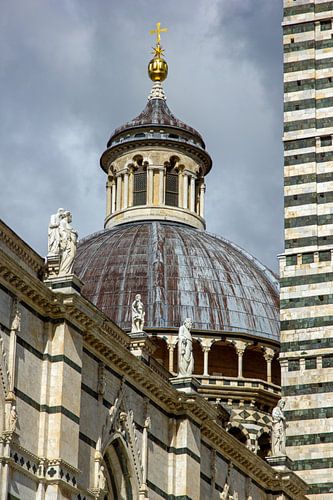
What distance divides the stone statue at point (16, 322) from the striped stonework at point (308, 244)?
13.0m

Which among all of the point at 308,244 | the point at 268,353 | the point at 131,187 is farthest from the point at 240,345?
the point at 131,187

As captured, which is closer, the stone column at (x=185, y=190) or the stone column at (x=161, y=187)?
the stone column at (x=161, y=187)

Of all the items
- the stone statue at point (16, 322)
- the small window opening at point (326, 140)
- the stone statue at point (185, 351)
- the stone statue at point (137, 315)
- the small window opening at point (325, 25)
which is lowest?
the stone statue at point (16, 322)

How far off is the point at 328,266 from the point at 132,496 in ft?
36.1

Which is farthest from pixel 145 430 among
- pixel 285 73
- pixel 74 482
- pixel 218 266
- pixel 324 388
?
pixel 218 266

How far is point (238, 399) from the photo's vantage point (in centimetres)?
4159

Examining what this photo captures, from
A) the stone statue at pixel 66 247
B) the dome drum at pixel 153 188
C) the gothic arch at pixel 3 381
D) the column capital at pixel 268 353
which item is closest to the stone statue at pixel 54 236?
the stone statue at pixel 66 247

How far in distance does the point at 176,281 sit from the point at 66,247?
63.3ft

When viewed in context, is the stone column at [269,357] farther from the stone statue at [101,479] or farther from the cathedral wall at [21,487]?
the cathedral wall at [21,487]

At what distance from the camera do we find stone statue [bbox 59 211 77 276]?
78.9 feet

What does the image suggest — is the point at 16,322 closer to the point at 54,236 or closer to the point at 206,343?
the point at 54,236

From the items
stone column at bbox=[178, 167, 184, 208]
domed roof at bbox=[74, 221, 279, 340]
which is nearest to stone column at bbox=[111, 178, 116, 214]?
stone column at bbox=[178, 167, 184, 208]

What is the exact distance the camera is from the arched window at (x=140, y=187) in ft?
159

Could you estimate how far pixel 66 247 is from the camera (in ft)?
79.0
